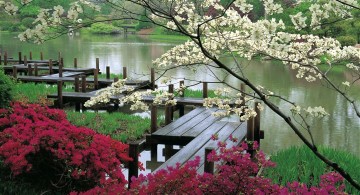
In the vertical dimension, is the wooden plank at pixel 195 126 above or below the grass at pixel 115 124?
above

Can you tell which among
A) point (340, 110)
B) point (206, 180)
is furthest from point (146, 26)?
point (206, 180)

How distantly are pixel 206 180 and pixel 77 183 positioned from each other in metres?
2.28

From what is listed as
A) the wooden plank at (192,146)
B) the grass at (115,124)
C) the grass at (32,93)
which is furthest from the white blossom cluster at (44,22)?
the grass at (32,93)

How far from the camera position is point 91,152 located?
530cm

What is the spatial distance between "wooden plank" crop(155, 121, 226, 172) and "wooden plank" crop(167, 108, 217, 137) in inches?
6.3

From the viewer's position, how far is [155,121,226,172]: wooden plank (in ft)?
20.1

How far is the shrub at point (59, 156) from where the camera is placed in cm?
516

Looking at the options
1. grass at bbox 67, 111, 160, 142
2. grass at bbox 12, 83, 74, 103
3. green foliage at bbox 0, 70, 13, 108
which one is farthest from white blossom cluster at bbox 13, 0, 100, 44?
grass at bbox 12, 83, 74, 103

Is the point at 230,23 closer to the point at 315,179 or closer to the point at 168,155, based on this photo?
the point at 315,179

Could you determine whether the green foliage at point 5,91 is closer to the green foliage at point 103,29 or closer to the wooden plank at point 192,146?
the wooden plank at point 192,146

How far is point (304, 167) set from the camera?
20.3ft

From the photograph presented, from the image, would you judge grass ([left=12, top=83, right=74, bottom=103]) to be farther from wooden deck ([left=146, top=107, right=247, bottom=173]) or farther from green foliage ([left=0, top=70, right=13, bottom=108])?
wooden deck ([left=146, top=107, right=247, bottom=173])

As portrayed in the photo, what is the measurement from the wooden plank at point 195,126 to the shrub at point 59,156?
2276 millimetres

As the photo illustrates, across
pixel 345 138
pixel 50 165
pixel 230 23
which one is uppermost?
pixel 230 23
